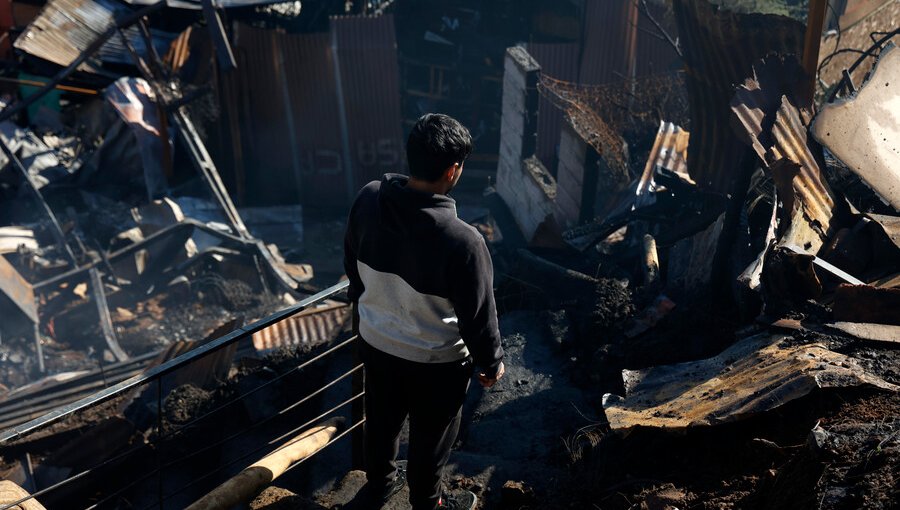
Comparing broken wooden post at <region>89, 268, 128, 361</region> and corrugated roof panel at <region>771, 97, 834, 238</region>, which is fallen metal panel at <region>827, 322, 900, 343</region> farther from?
broken wooden post at <region>89, 268, 128, 361</region>

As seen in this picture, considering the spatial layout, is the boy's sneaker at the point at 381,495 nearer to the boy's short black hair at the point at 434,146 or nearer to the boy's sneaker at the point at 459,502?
the boy's sneaker at the point at 459,502

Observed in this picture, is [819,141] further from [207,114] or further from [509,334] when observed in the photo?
[207,114]

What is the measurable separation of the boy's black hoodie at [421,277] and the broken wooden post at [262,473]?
2.69 feet

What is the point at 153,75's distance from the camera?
12.2 metres

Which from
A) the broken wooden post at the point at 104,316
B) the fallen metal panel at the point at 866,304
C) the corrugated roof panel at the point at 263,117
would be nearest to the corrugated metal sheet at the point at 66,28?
the corrugated roof panel at the point at 263,117

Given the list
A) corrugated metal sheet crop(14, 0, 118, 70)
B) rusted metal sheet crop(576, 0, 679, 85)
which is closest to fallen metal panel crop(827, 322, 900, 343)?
rusted metal sheet crop(576, 0, 679, 85)

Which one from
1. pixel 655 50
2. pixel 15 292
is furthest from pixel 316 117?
pixel 655 50

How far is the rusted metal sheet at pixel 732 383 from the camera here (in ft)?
10.7

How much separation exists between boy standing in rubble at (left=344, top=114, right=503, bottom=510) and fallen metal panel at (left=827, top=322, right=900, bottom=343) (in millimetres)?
2294

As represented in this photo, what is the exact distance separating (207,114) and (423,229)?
11587 millimetres

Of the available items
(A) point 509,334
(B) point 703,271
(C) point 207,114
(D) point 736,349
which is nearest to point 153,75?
(C) point 207,114

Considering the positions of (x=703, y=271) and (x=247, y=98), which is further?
(x=247, y=98)

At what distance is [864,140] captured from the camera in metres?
5.56

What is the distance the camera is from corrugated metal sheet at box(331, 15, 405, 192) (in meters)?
13.3
